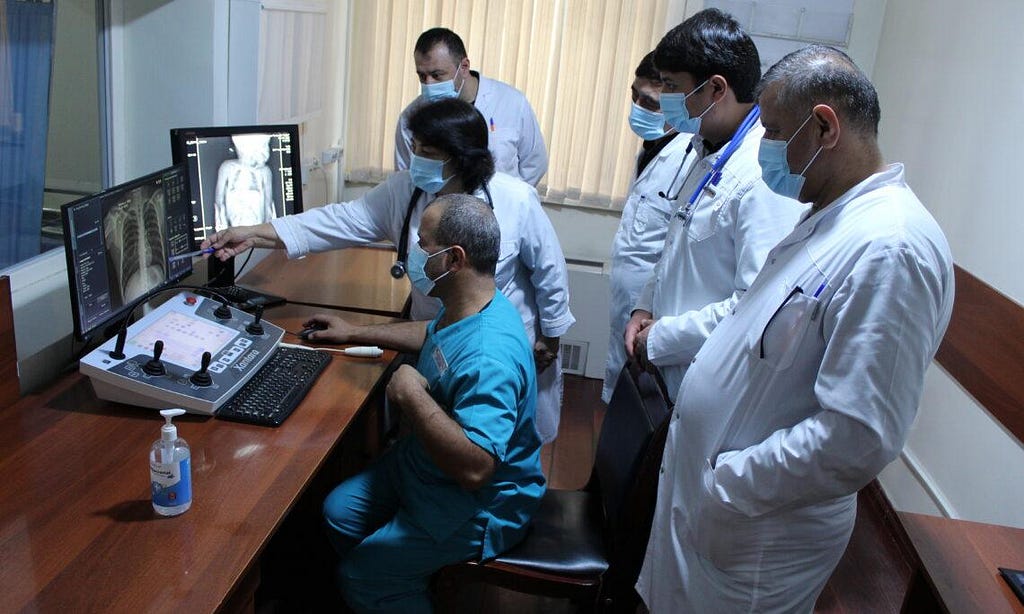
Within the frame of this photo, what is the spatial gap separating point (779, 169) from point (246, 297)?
164 cm

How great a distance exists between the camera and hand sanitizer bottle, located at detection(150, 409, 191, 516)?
1435 mm

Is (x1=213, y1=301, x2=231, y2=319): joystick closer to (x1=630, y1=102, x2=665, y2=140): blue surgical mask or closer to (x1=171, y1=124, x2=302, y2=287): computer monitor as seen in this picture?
(x1=171, y1=124, x2=302, y2=287): computer monitor

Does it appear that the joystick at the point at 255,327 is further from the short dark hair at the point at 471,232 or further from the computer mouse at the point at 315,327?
the short dark hair at the point at 471,232

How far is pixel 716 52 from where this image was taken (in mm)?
1961

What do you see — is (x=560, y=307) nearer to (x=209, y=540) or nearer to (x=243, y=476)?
(x=243, y=476)

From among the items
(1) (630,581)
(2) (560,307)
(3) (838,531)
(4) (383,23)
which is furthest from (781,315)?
(4) (383,23)

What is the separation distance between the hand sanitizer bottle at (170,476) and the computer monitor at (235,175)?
1.01 meters

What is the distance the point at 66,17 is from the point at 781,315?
2138 millimetres

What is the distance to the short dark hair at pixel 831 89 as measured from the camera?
4.33 ft

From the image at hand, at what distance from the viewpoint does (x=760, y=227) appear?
179 centimetres

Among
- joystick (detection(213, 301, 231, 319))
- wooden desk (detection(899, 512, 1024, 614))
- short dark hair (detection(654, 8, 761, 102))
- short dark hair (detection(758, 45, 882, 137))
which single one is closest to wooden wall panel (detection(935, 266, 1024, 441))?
wooden desk (detection(899, 512, 1024, 614))

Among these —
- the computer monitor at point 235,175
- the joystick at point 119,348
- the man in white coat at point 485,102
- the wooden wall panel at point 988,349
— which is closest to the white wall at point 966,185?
the wooden wall panel at point 988,349

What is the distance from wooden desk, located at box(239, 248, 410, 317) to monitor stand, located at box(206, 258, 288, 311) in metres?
0.10

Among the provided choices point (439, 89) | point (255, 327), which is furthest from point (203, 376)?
point (439, 89)
